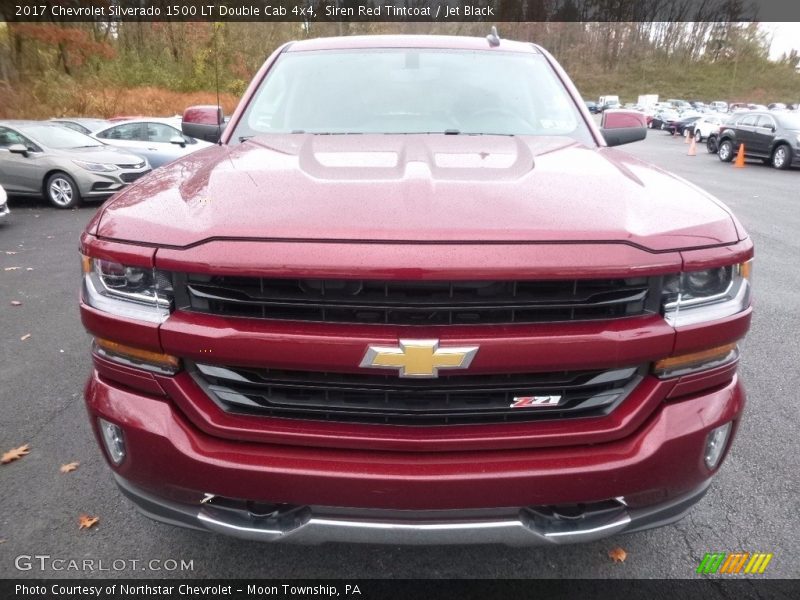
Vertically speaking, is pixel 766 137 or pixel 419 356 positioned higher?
pixel 419 356

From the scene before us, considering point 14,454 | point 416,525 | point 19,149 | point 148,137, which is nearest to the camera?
point 416,525

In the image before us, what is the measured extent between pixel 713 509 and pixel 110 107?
3437 cm

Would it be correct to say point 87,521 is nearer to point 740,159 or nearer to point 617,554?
point 617,554

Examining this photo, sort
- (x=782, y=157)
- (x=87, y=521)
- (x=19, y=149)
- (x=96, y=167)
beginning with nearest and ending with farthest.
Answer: (x=87, y=521), (x=19, y=149), (x=96, y=167), (x=782, y=157)

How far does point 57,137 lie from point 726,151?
2008 centimetres

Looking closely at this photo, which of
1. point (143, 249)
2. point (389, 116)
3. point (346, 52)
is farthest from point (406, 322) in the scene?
point (346, 52)

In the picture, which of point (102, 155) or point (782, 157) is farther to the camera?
point (782, 157)

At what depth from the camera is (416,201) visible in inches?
66.0

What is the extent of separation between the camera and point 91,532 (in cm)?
244

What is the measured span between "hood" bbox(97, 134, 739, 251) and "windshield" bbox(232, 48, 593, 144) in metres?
0.65

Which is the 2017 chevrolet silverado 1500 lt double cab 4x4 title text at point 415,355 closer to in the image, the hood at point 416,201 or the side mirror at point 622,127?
the hood at point 416,201

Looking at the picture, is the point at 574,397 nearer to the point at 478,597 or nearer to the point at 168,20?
the point at 478,597

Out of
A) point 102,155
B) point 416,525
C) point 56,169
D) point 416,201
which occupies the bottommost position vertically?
point 56,169

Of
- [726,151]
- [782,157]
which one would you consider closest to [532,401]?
[782,157]
